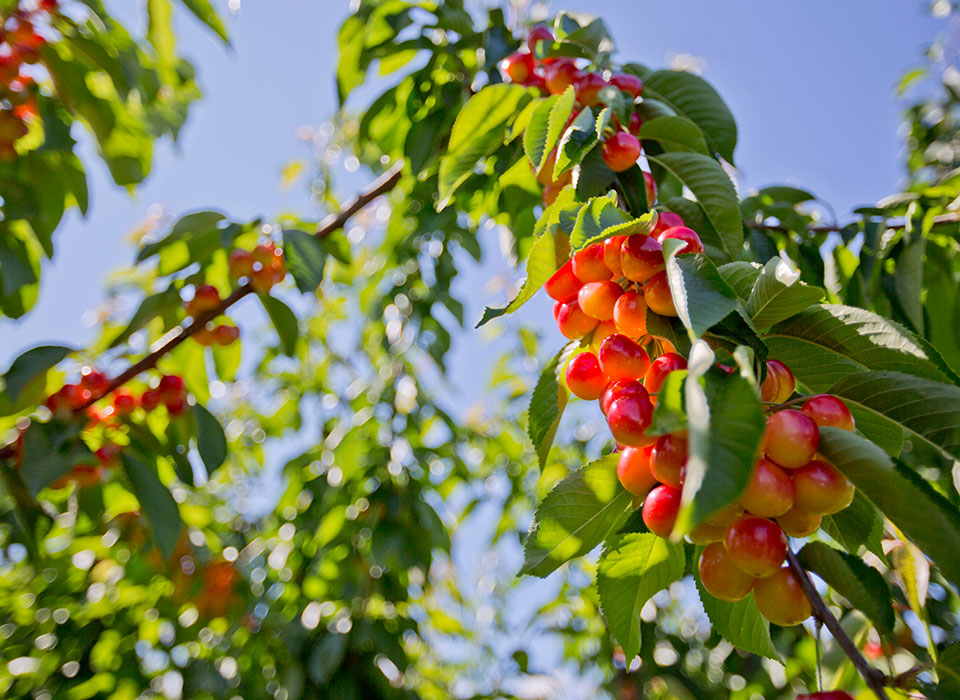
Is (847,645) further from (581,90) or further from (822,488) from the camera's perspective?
(581,90)

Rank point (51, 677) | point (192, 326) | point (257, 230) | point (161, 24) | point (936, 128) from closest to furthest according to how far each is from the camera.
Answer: point (192, 326) < point (257, 230) < point (161, 24) < point (51, 677) < point (936, 128)

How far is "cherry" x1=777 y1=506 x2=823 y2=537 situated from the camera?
491mm

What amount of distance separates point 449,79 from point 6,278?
99 centimetres

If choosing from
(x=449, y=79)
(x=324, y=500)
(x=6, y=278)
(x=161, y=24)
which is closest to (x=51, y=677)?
(x=324, y=500)

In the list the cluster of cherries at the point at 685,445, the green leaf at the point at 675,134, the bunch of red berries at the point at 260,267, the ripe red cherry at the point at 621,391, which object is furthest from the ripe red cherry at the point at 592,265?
the bunch of red berries at the point at 260,267

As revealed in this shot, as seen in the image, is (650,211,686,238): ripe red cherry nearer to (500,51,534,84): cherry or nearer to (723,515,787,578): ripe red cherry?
(723,515,787,578): ripe red cherry

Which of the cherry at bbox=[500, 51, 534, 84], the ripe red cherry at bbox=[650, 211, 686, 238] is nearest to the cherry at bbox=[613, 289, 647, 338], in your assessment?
the ripe red cherry at bbox=[650, 211, 686, 238]

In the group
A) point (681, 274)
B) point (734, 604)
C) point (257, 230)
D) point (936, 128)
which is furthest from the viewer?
point (936, 128)

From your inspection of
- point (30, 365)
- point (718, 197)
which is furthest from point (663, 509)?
point (30, 365)

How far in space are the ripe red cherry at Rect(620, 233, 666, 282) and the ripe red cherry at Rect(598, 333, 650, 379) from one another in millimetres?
56

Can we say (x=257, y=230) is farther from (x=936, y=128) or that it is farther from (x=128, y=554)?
(x=936, y=128)

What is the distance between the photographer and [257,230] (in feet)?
4.65

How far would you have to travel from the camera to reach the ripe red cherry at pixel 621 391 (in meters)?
0.52

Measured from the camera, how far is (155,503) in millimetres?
1204
